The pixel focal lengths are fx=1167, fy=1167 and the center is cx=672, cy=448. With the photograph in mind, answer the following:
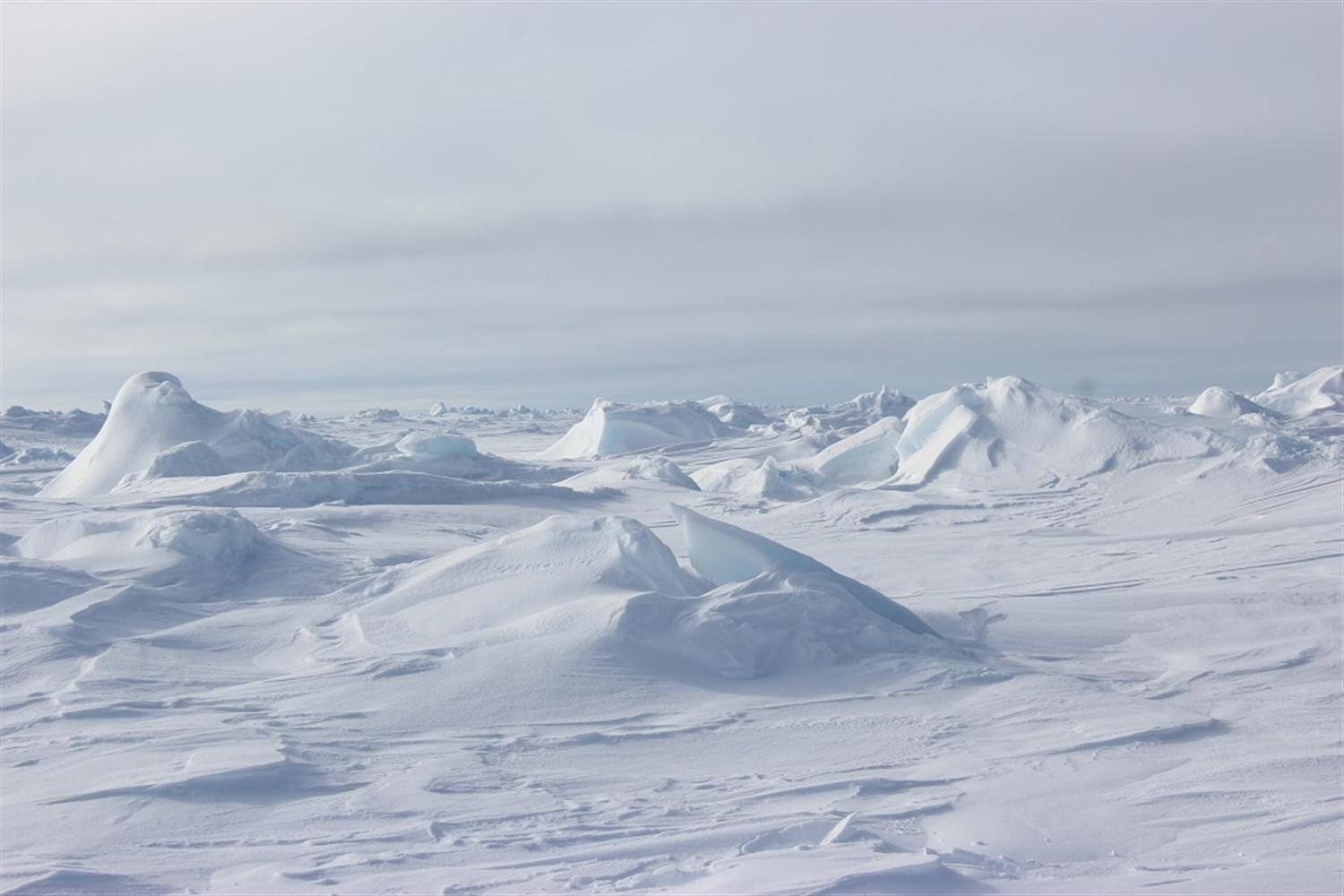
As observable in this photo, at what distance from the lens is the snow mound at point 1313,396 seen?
1499 inches

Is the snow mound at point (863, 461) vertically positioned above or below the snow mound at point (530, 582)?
below

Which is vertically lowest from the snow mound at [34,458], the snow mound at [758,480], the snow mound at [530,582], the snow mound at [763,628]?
the snow mound at [758,480]

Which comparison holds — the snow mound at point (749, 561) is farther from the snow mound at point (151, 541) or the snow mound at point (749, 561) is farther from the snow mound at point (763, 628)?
the snow mound at point (151, 541)

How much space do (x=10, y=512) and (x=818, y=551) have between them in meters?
9.85

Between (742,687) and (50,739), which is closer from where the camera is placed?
(50,739)

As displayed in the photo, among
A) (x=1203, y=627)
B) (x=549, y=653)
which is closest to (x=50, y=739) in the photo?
(x=549, y=653)

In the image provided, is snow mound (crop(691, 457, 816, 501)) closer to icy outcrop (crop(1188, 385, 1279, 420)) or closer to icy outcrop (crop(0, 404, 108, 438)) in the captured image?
icy outcrop (crop(1188, 385, 1279, 420))

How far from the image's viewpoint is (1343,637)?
840cm

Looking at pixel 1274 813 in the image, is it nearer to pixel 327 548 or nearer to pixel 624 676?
pixel 624 676

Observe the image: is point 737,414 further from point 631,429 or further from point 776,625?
point 776,625

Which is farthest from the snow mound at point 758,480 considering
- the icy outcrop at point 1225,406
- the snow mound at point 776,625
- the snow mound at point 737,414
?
the snow mound at point 737,414

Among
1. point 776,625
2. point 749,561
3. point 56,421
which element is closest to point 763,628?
point 776,625

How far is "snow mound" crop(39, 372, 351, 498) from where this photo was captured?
20.2 meters

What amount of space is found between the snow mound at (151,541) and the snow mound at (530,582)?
178 centimetres
